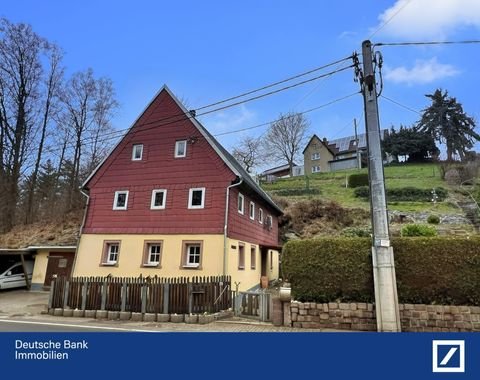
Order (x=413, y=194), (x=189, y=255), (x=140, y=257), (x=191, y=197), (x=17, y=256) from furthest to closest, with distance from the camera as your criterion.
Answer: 1. (x=413, y=194)
2. (x=17, y=256)
3. (x=191, y=197)
4. (x=140, y=257)
5. (x=189, y=255)

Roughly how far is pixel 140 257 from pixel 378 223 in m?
12.1

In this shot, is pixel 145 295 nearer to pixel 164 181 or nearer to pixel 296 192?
pixel 164 181

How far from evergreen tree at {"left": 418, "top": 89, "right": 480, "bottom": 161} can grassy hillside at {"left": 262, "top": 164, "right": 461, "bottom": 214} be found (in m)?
5.45

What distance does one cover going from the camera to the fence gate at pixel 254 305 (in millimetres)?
11055

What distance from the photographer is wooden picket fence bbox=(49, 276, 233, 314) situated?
38.7 ft

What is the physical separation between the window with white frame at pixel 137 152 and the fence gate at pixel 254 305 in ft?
35.6

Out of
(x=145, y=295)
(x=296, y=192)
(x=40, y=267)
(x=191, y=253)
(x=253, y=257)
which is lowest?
(x=145, y=295)

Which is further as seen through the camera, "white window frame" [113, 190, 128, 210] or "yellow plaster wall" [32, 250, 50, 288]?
"yellow plaster wall" [32, 250, 50, 288]

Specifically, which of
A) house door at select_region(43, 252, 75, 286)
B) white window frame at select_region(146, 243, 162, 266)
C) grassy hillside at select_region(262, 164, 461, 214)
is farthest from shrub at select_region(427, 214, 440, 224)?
house door at select_region(43, 252, 75, 286)

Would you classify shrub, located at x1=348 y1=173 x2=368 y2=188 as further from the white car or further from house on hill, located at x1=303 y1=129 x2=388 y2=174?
the white car

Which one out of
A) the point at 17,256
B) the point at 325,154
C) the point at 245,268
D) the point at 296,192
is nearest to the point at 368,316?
the point at 245,268

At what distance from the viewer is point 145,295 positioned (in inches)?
475

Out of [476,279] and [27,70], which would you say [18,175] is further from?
[476,279]

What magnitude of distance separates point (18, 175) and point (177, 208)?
63.6ft
